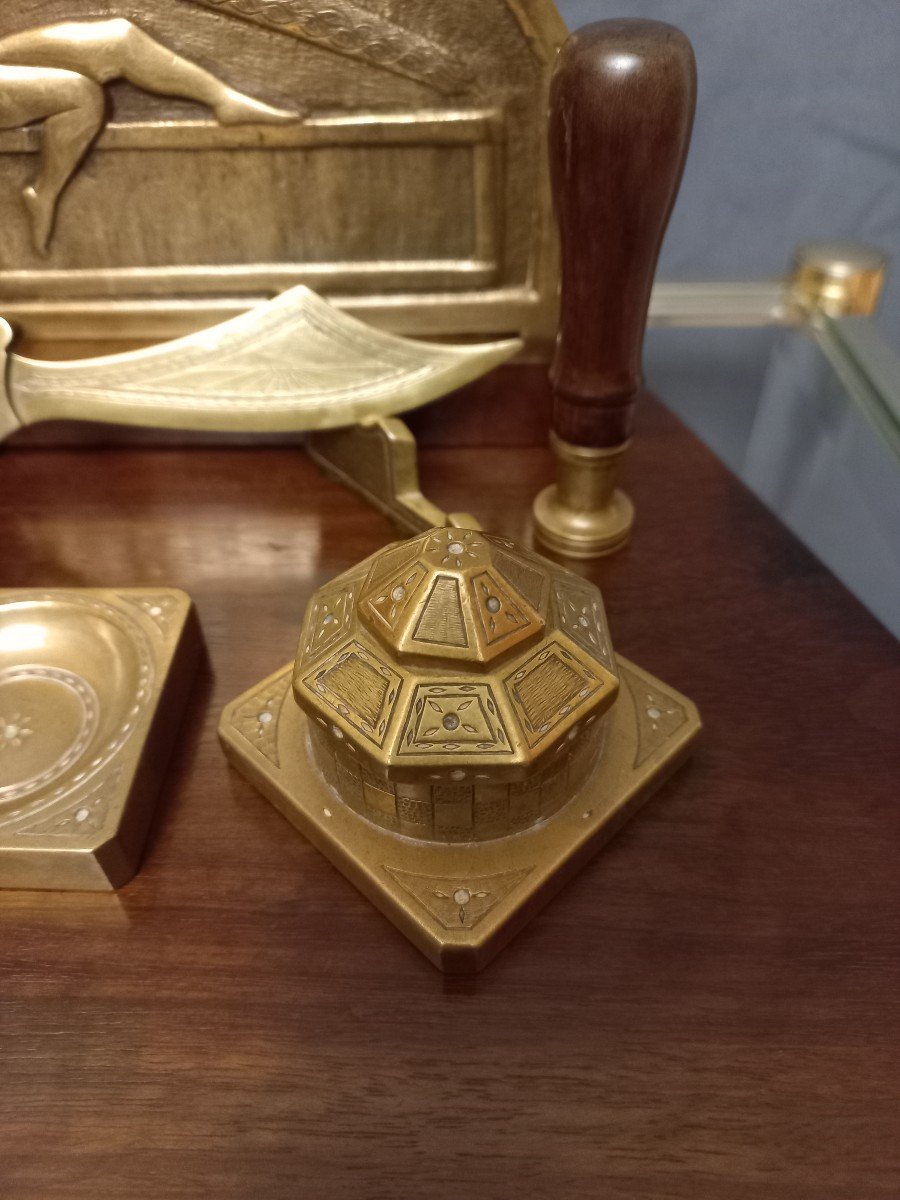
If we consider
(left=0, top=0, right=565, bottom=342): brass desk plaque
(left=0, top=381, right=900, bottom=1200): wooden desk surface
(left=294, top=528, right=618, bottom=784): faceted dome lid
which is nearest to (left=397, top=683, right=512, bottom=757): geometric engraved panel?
(left=294, top=528, right=618, bottom=784): faceted dome lid

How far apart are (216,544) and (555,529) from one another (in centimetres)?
24

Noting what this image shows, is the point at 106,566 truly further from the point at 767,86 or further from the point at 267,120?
the point at 767,86

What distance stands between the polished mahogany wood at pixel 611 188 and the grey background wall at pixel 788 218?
0.24 meters

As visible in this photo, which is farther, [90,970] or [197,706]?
[197,706]

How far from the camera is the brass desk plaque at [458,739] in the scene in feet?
1.34

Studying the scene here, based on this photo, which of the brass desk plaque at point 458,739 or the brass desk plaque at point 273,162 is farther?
the brass desk plaque at point 273,162

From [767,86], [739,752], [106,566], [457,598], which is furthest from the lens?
[767,86]

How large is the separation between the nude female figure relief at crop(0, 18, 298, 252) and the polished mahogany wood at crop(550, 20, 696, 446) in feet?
0.68

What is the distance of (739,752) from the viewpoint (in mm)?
523

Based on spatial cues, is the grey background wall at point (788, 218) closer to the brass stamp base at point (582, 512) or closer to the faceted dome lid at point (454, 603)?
the brass stamp base at point (582, 512)

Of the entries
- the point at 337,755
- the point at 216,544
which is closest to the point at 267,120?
the point at 216,544

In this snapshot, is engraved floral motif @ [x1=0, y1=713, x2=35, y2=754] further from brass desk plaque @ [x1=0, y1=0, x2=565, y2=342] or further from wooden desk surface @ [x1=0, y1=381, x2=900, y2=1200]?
brass desk plaque @ [x1=0, y1=0, x2=565, y2=342]

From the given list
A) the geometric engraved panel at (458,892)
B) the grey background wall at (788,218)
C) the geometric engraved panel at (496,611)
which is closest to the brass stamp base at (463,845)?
the geometric engraved panel at (458,892)

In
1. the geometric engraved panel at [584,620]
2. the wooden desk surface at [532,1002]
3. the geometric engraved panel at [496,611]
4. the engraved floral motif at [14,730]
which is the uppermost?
the geometric engraved panel at [496,611]
